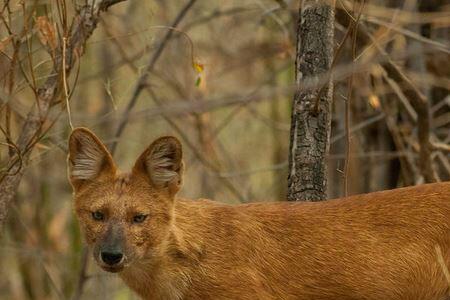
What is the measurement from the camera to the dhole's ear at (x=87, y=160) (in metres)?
8.12

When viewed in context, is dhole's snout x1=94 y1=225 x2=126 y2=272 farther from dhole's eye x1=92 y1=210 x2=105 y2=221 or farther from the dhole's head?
dhole's eye x1=92 y1=210 x2=105 y2=221

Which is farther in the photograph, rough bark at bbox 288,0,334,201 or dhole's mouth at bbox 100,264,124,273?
rough bark at bbox 288,0,334,201

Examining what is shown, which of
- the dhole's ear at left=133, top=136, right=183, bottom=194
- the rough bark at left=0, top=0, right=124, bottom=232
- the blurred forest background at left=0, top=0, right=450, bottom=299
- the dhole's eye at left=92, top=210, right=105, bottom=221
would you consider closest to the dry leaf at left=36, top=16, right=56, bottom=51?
the blurred forest background at left=0, top=0, right=450, bottom=299

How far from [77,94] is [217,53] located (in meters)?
2.08

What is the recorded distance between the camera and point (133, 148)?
17.9 metres

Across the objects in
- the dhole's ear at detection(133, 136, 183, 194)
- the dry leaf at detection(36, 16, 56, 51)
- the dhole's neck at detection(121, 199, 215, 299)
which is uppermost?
the dry leaf at detection(36, 16, 56, 51)

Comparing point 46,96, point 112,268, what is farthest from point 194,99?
point 112,268

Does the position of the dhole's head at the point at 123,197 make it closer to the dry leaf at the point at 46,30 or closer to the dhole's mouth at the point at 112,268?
the dhole's mouth at the point at 112,268

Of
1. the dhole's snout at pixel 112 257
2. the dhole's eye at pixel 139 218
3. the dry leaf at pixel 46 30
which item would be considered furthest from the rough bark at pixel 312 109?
the dry leaf at pixel 46 30

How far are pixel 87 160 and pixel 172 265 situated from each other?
983 mm

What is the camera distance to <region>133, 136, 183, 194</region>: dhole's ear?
8.02 meters

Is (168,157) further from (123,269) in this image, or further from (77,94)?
(77,94)

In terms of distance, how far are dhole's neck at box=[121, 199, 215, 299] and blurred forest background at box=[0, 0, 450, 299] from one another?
1.35 m

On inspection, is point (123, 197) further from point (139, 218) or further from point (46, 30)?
point (46, 30)
